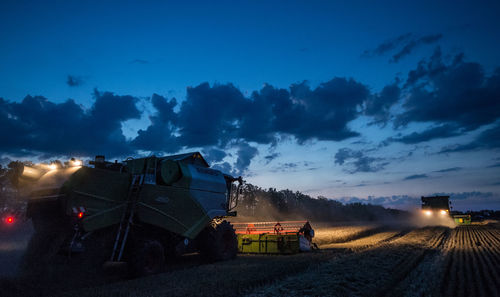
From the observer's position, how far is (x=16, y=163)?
7574mm

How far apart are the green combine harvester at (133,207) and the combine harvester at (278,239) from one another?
2755mm

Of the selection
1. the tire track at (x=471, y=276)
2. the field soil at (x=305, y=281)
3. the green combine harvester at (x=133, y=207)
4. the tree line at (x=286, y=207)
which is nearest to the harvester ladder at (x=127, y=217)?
the green combine harvester at (x=133, y=207)

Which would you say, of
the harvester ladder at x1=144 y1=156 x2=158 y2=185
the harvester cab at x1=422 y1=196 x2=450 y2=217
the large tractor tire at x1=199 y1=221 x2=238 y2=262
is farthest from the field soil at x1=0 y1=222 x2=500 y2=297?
the harvester cab at x1=422 y1=196 x2=450 y2=217

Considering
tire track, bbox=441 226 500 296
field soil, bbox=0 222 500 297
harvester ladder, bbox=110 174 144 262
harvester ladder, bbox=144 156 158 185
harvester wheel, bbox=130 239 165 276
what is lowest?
tire track, bbox=441 226 500 296

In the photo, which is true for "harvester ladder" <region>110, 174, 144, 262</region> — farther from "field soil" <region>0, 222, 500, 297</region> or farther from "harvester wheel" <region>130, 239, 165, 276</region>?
"field soil" <region>0, 222, 500, 297</region>

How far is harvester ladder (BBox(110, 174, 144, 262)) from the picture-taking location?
7.39 m

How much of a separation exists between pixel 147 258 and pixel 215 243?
9.06 ft

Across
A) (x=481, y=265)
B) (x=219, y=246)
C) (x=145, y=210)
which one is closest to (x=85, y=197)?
(x=145, y=210)

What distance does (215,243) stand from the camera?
993 centimetres

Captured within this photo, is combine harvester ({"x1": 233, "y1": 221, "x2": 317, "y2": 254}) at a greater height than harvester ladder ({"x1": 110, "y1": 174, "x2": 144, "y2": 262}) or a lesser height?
lesser

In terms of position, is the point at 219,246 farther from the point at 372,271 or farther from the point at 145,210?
the point at 372,271

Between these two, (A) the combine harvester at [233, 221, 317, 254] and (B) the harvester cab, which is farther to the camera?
(B) the harvester cab

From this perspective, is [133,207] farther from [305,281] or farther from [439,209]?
[439,209]

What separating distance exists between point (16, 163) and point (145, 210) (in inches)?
135
